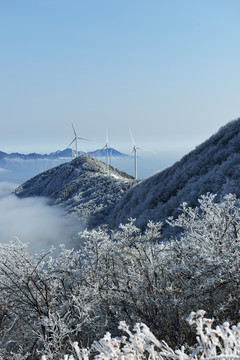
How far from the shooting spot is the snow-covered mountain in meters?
51.6

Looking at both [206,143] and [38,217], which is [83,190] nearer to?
[38,217]

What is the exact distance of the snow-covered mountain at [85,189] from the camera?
169 ft

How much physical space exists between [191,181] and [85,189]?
4621 centimetres

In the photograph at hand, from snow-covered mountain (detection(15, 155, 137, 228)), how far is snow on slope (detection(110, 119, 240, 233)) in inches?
647

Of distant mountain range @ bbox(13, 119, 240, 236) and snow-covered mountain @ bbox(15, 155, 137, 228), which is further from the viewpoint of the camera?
snow-covered mountain @ bbox(15, 155, 137, 228)

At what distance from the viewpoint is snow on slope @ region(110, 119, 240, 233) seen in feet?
67.6

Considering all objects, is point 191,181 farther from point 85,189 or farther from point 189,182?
point 85,189

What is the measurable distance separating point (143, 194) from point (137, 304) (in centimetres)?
2188

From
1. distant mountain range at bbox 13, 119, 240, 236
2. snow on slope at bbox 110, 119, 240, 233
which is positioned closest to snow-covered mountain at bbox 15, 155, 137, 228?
distant mountain range at bbox 13, 119, 240, 236

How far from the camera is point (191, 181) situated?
2384 centimetres

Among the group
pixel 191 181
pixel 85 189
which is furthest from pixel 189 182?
pixel 85 189

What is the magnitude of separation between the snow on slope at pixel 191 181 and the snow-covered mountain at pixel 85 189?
647 inches

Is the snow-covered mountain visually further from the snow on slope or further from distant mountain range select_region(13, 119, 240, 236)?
the snow on slope

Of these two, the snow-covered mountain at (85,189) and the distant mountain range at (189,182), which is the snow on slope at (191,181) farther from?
the snow-covered mountain at (85,189)
